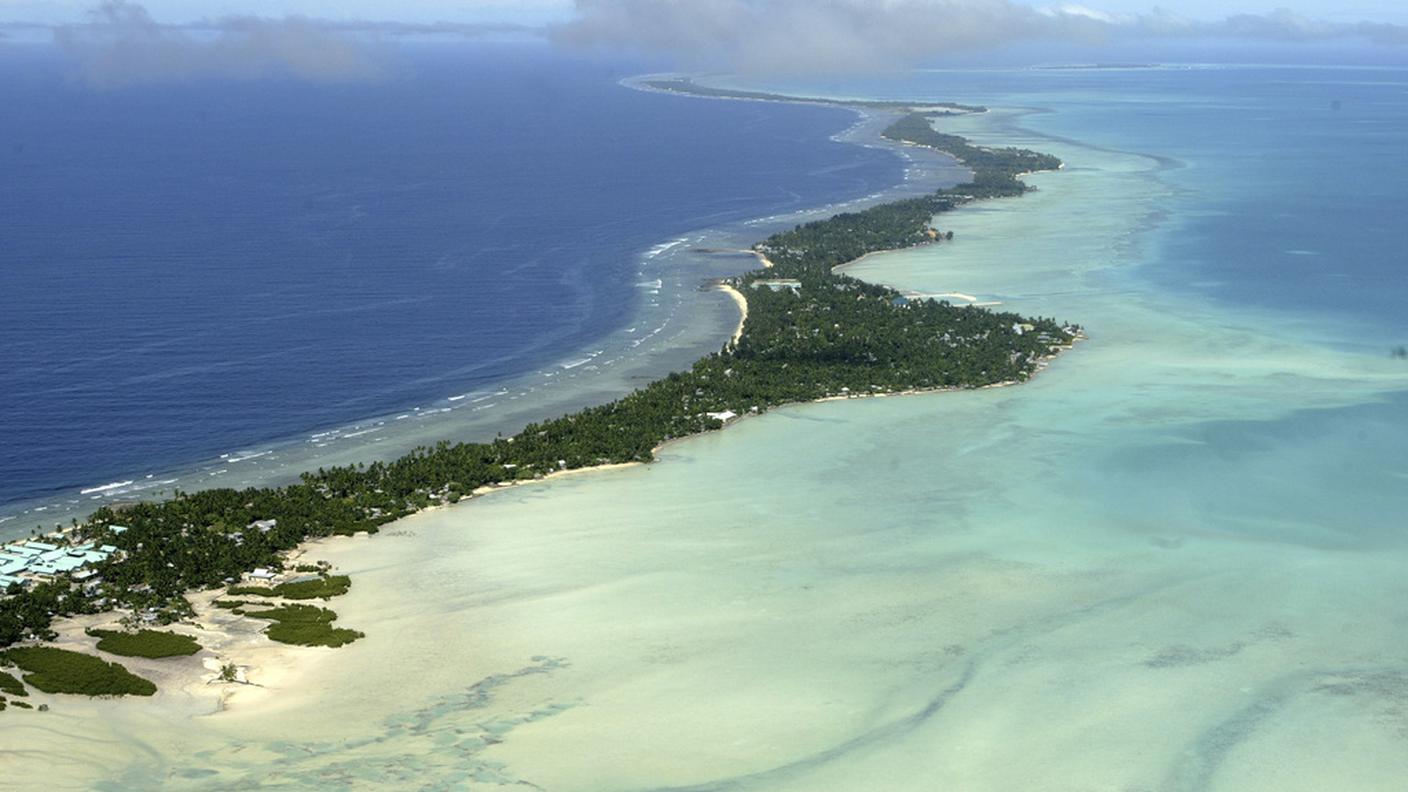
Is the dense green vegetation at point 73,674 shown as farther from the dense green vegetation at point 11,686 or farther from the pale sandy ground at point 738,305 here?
the pale sandy ground at point 738,305

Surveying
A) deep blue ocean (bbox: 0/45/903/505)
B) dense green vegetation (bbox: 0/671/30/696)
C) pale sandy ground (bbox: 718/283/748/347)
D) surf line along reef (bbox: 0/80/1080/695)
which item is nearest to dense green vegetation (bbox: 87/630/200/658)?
surf line along reef (bbox: 0/80/1080/695)

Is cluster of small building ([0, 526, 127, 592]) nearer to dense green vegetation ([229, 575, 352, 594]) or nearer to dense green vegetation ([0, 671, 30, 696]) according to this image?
dense green vegetation ([229, 575, 352, 594])

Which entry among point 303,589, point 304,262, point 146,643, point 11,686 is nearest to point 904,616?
point 303,589

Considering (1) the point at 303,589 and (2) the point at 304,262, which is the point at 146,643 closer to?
(1) the point at 303,589


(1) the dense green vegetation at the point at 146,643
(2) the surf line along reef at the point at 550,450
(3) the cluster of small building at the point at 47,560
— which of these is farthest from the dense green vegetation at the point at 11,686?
(3) the cluster of small building at the point at 47,560

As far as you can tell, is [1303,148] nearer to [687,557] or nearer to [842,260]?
[842,260]

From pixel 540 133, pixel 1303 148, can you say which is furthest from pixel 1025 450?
pixel 540 133
